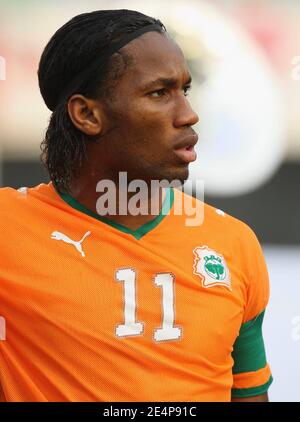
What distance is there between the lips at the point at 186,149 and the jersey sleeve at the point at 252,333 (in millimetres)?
372

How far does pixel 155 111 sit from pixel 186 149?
0.15 m

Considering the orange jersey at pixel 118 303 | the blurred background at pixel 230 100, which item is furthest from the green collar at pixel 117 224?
the blurred background at pixel 230 100

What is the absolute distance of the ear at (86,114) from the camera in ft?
8.91

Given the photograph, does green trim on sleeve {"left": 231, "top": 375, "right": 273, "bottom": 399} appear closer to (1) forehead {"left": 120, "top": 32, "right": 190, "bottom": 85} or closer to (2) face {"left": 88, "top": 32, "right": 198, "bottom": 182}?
(2) face {"left": 88, "top": 32, "right": 198, "bottom": 182}

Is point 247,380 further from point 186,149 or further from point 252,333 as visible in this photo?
point 186,149

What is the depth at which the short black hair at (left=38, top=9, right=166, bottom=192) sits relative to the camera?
267 centimetres

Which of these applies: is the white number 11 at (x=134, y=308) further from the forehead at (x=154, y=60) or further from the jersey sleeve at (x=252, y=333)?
the forehead at (x=154, y=60)

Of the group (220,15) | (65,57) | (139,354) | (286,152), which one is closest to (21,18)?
(220,15)

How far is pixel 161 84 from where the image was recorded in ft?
8.54

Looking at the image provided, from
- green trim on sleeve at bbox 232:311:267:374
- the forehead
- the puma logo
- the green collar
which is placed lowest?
green trim on sleeve at bbox 232:311:267:374

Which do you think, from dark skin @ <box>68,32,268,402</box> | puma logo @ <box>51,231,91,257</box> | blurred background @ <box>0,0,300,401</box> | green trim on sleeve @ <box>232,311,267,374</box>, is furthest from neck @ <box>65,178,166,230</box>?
blurred background @ <box>0,0,300,401</box>

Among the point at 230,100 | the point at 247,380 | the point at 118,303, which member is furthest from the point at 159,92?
the point at 230,100

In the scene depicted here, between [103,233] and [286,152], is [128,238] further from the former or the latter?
[286,152]

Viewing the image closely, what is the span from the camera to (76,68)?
107 inches
